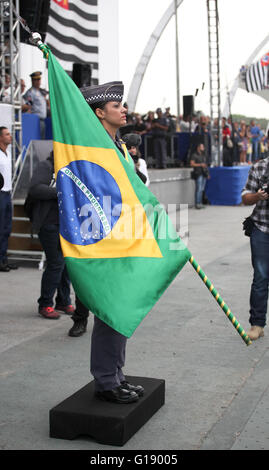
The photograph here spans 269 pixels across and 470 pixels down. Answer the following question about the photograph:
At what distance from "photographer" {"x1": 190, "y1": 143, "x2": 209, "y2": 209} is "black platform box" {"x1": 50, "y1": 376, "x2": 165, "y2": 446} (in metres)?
14.8

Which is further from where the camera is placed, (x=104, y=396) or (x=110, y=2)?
(x=110, y=2)

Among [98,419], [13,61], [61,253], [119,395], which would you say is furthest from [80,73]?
[98,419]

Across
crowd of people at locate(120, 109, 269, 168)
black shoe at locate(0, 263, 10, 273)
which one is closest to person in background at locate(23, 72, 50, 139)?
crowd of people at locate(120, 109, 269, 168)

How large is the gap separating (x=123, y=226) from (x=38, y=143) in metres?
8.00

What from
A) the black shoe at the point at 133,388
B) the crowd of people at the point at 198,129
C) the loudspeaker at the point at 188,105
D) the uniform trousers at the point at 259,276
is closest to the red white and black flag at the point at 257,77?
the crowd of people at the point at 198,129

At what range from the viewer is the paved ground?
377cm

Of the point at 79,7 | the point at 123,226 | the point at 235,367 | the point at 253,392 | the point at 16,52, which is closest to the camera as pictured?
the point at 123,226

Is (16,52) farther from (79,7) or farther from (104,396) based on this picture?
(79,7)

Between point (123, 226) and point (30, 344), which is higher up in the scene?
point (123, 226)

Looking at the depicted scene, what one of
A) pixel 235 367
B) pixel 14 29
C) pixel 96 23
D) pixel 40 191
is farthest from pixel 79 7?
pixel 235 367

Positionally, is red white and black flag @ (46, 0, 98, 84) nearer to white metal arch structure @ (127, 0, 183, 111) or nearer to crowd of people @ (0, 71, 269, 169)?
crowd of people @ (0, 71, 269, 169)

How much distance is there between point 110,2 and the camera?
82.1 ft

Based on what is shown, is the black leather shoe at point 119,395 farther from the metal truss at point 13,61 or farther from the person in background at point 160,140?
the person in background at point 160,140

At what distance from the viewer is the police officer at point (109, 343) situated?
3.79 metres
